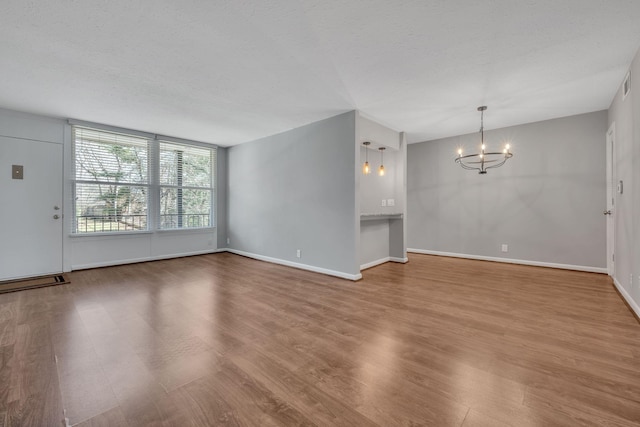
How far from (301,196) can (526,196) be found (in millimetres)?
4374

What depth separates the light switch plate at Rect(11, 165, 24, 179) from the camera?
428 centimetres

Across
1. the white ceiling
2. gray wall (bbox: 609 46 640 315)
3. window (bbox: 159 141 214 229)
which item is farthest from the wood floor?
the white ceiling

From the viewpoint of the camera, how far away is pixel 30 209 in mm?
4414

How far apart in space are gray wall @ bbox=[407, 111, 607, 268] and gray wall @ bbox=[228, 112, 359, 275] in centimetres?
311

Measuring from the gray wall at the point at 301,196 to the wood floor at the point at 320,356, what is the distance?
106 cm

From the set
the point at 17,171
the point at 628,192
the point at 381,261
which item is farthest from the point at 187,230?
the point at 628,192

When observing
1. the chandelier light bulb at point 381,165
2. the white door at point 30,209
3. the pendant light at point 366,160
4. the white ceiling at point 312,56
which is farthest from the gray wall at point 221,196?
the chandelier light bulb at point 381,165

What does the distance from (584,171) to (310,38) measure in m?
5.26

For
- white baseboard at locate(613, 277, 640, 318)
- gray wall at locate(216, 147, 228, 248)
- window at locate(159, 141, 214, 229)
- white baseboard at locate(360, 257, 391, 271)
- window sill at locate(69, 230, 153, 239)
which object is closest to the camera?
white baseboard at locate(613, 277, 640, 318)

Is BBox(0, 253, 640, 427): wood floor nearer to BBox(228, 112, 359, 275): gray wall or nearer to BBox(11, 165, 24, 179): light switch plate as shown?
BBox(228, 112, 359, 275): gray wall

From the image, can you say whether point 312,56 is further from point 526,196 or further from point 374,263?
point 526,196

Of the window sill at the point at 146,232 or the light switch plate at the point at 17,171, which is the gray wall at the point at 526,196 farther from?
the light switch plate at the point at 17,171

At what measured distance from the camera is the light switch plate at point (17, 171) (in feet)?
14.0

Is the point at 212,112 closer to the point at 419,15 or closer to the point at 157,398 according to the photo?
the point at 419,15
